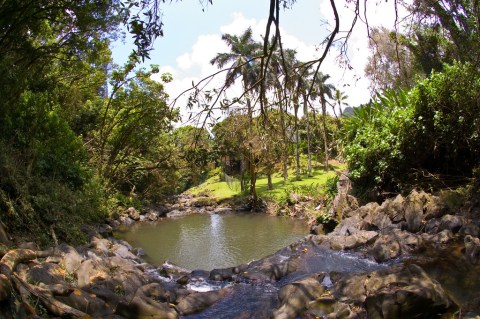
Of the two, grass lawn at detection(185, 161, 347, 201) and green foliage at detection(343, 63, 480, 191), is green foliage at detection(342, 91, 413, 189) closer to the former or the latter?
green foliage at detection(343, 63, 480, 191)

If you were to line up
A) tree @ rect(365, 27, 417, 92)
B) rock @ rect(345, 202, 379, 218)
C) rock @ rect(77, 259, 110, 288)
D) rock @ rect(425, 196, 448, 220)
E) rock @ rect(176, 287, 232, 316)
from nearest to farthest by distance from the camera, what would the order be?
tree @ rect(365, 27, 417, 92) < rock @ rect(176, 287, 232, 316) < rock @ rect(77, 259, 110, 288) < rock @ rect(425, 196, 448, 220) < rock @ rect(345, 202, 379, 218)

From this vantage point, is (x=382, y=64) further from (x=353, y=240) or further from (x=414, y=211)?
(x=414, y=211)

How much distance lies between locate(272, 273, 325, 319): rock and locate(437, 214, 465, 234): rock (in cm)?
504

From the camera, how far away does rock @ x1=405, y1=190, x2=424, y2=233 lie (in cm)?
1145

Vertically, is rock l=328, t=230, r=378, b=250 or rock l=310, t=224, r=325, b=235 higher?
rock l=328, t=230, r=378, b=250

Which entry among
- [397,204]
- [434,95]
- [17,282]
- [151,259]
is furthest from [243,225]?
[17,282]

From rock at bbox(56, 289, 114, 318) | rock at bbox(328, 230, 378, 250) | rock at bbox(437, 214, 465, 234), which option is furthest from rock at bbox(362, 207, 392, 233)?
rock at bbox(56, 289, 114, 318)

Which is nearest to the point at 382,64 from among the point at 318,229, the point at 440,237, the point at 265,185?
the point at 440,237

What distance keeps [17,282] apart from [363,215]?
34.5ft

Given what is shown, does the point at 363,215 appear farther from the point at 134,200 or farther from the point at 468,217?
the point at 134,200

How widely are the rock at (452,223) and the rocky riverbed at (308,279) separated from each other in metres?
0.02

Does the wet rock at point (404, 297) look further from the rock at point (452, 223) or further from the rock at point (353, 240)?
the rock at point (452, 223)

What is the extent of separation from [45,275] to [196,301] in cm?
254

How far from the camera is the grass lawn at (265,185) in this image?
27.2m
